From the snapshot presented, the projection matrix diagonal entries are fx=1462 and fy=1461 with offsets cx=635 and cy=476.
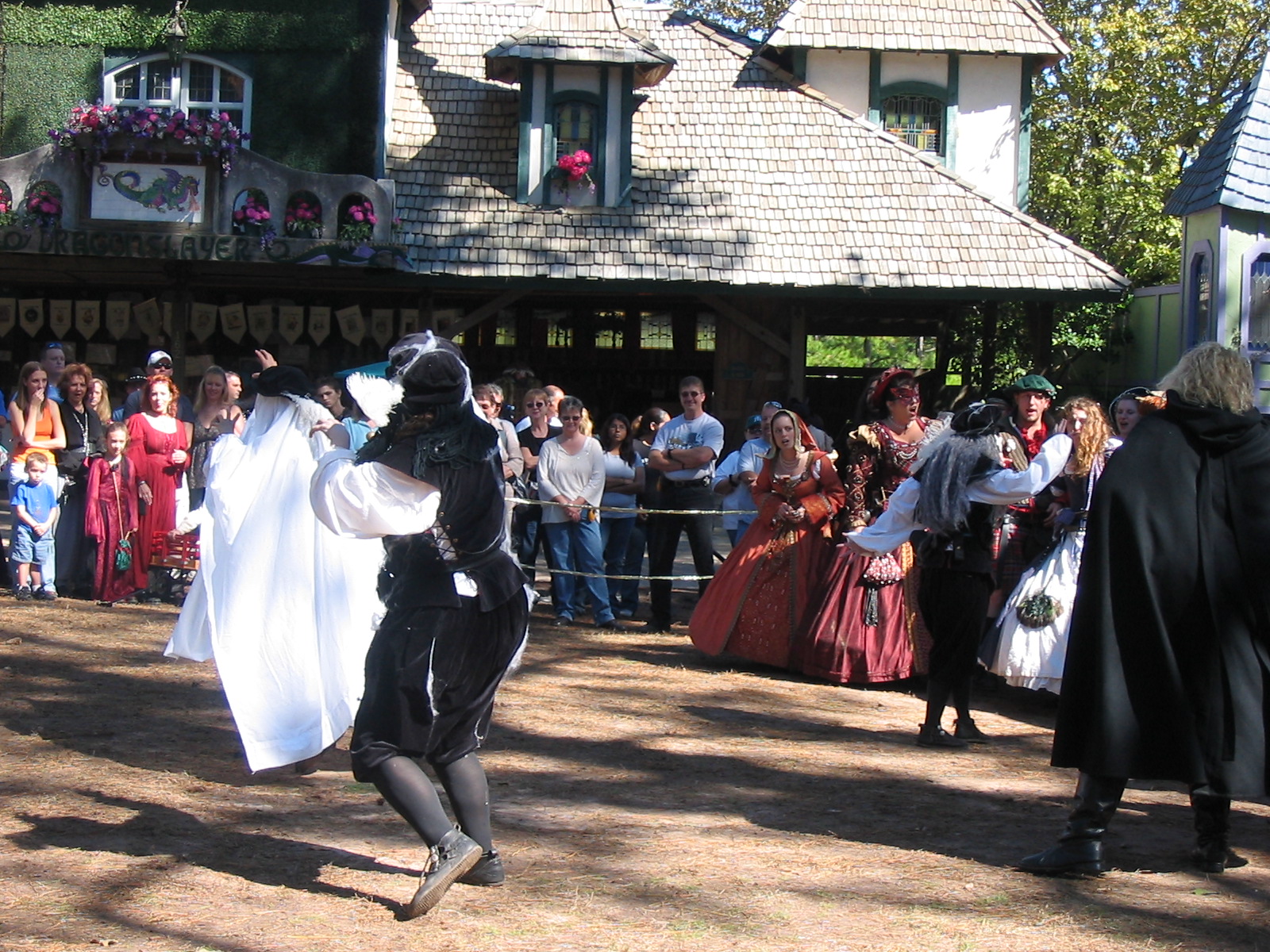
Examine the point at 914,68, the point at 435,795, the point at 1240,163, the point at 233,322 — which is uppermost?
the point at 914,68

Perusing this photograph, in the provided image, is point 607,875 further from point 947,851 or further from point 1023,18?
point 1023,18

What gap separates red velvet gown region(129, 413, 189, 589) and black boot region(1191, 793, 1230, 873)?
814 cm

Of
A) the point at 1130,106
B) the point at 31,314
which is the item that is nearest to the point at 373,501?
the point at 31,314

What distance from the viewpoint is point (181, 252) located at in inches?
624

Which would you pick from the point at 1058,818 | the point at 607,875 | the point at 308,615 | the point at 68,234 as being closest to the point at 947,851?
the point at 1058,818

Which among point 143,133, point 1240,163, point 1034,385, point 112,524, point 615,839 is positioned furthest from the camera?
point 143,133

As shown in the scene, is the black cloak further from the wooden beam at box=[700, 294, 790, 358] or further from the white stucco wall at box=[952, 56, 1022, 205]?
the white stucco wall at box=[952, 56, 1022, 205]

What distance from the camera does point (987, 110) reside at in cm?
1958

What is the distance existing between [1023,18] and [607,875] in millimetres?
16974

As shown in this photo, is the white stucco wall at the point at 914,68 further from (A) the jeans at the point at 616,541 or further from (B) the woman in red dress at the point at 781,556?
(B) the woman in red dress at the point at 781,556

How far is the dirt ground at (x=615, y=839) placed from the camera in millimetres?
4586

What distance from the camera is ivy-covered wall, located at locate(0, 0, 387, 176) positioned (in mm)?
17516

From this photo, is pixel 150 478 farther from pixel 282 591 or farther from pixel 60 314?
pixel 60 314

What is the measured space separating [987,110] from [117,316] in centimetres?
1154
